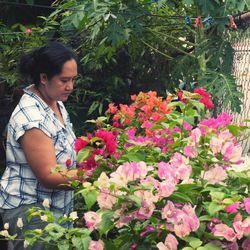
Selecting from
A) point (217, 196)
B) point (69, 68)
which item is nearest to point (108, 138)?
point (217, 196)

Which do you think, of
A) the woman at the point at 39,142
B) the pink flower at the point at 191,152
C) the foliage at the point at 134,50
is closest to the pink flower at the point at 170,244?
the pink flower at the point at 191,152

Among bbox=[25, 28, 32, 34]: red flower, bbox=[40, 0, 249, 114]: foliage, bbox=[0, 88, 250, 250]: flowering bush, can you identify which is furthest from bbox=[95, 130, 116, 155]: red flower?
bbox=[25, 28, 32, 34]: red flower

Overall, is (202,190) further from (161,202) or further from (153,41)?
(153,41)

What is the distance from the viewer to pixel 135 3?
4082mm

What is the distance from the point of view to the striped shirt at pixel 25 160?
2742 millimetres

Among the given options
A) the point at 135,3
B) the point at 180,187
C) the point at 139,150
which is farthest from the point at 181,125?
the point at 135,3

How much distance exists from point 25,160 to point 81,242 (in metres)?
0.99

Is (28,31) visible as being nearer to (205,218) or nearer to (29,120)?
(29,120)

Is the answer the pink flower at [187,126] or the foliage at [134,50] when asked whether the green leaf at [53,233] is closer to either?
the pink flower at [187,126]

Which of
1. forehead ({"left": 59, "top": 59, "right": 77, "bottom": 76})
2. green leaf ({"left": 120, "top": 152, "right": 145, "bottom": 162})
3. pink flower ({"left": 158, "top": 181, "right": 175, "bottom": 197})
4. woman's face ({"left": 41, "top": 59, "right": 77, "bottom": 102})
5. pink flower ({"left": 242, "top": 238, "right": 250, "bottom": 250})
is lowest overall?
pink flower ({"left": 242, "top": 238, "right": 250, "bottom": 250})

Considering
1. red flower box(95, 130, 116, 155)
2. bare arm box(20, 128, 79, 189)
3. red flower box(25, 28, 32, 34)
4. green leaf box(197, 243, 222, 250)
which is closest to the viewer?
green leaf box(197, 243, 222, 250)

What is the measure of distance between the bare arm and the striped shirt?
44mm

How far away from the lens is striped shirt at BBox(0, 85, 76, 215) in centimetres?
274

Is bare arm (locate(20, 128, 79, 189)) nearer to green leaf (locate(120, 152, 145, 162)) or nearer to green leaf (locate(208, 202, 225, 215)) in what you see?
green leaf (locate(120, 152, 145, 162))
